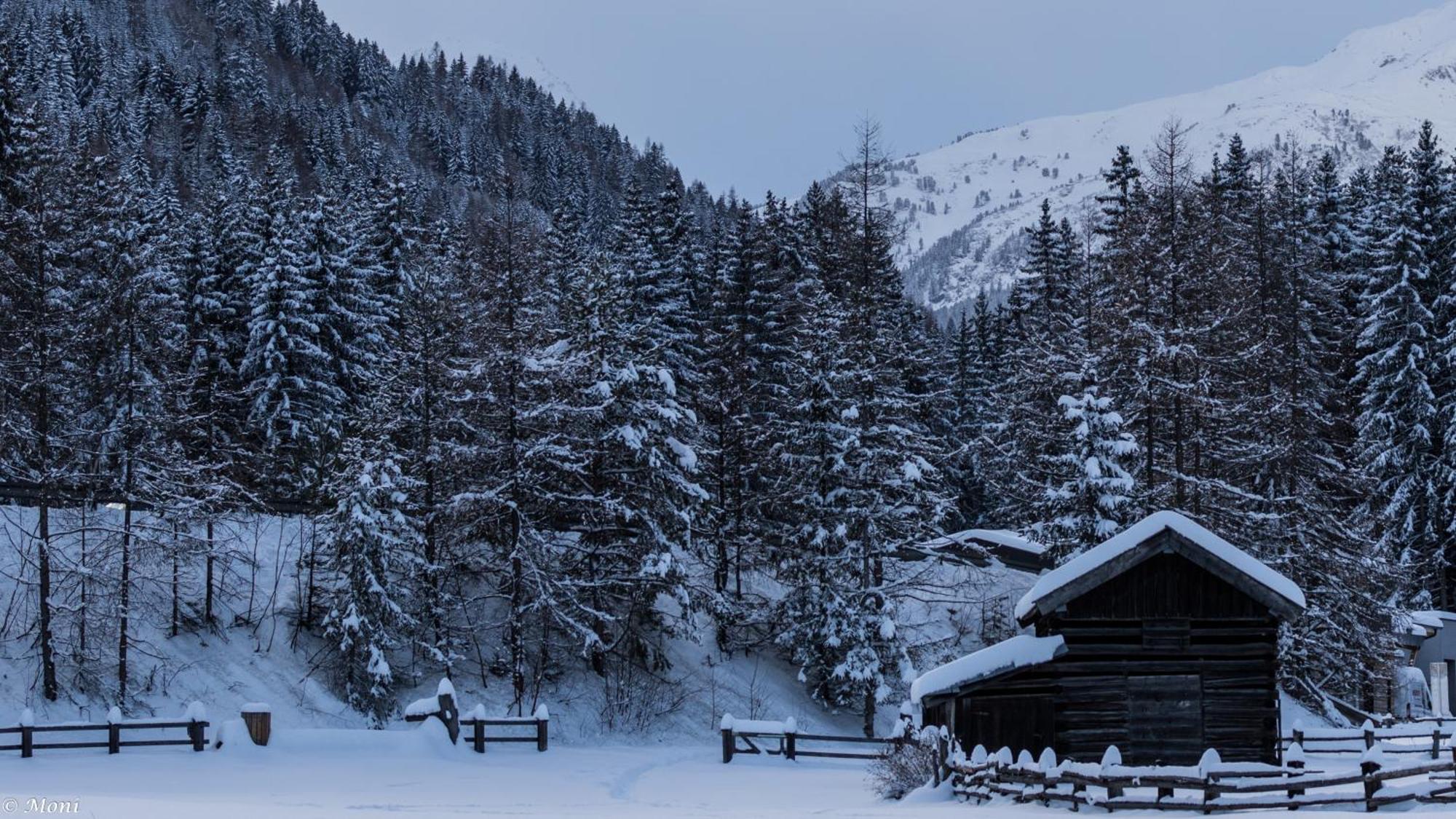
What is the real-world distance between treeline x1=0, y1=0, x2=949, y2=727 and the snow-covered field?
19.1 ft

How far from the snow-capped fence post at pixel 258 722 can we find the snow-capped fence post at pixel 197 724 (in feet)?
2.86

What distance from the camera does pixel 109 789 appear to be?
20.9 meters

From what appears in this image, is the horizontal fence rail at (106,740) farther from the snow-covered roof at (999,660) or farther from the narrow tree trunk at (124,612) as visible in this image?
the snow-covered roof at (999,660)

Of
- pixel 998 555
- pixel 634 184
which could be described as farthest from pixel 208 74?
pixel 998 555

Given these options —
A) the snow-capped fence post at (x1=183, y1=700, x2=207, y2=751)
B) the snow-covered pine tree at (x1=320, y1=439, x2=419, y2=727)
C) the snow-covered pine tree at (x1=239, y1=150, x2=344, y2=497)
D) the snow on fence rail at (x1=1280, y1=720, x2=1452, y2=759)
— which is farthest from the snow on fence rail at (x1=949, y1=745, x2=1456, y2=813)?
the snow-covered pine tree at (x1=239, y1=150, x2=344, y2=497)

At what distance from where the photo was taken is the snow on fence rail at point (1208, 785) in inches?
638

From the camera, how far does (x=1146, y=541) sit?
23.7 m

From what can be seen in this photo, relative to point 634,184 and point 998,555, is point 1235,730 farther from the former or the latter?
point 634,184

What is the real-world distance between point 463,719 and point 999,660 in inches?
546

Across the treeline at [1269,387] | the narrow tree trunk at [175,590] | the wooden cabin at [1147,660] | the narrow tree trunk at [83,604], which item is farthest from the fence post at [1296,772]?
the narrow tree trunk at [175,590]

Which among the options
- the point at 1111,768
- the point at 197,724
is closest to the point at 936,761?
the point at 1111,768

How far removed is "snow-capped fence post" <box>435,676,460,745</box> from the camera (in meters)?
30.0

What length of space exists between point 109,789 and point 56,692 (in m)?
12.2

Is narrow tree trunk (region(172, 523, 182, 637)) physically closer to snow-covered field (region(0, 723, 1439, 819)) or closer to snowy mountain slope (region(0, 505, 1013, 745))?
snowy mountain slope (region(0, 505, 1013, 745))
